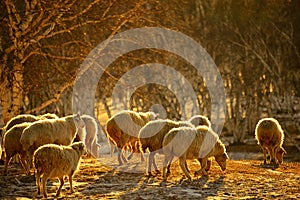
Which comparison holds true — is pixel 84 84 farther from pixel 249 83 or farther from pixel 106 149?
pixel 249 83

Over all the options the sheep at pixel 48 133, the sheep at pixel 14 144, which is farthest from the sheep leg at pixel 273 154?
the sheep at pixel 14 144

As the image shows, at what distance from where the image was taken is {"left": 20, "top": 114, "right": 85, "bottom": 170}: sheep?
40.0 feet

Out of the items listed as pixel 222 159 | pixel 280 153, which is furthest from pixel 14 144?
pixel 280 153

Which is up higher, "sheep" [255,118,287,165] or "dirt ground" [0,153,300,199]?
"sheep" [255,118,287,165]

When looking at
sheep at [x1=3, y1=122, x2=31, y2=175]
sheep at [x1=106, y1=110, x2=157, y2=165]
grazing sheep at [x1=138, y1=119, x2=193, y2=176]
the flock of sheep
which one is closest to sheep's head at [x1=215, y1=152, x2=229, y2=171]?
the flock of sheep

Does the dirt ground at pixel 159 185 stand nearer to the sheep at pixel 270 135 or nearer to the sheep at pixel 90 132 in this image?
the sheep at pixel 270 135

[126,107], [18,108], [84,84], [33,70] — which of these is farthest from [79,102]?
[18,108]

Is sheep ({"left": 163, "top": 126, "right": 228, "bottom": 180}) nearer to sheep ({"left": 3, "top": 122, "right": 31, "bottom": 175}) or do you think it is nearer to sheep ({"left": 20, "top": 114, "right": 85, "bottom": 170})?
sheep ({"left": 20, "top": 114, "right": 85, "bottom": 170})

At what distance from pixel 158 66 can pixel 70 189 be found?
75.2 feet

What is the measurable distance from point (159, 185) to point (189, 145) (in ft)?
3.93

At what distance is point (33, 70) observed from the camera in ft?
65.2

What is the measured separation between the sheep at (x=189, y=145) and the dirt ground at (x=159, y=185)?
1.19ft

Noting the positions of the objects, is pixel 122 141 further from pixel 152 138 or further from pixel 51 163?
pixel 51 163

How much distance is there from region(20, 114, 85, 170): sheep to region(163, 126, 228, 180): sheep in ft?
7.50
